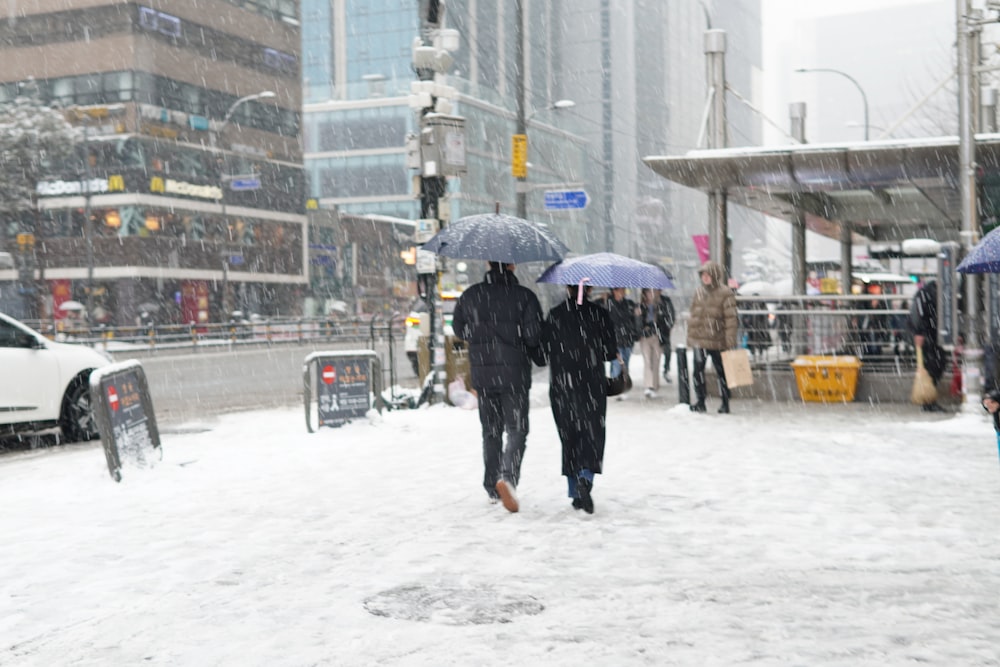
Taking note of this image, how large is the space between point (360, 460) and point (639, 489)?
3133mm

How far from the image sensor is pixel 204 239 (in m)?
60.0

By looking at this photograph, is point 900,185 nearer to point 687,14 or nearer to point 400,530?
point 400,530

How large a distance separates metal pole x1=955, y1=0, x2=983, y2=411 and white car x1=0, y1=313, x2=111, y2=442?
10.3 m

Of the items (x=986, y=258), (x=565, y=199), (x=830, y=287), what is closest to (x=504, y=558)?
(x=986, y=258)

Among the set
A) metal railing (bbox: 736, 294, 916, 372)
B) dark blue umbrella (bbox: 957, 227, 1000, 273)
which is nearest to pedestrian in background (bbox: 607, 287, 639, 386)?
metal railing (bbox: 736, 294, 916, 372)

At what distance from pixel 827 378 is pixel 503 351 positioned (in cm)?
987

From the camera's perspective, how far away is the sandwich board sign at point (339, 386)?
1355 centimetres

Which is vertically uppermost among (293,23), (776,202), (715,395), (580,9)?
(580,9)

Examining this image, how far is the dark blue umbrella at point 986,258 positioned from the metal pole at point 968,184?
6.66 metres

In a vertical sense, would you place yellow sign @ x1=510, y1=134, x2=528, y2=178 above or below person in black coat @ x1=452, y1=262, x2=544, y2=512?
above

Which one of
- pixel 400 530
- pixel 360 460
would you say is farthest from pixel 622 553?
pixel 360 460

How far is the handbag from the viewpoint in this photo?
8.71 meters

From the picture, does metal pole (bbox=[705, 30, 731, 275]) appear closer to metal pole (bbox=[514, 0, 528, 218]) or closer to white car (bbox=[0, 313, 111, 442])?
metal pole (bbox=[514, 0, 528, 218])

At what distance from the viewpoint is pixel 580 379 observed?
842 cm
